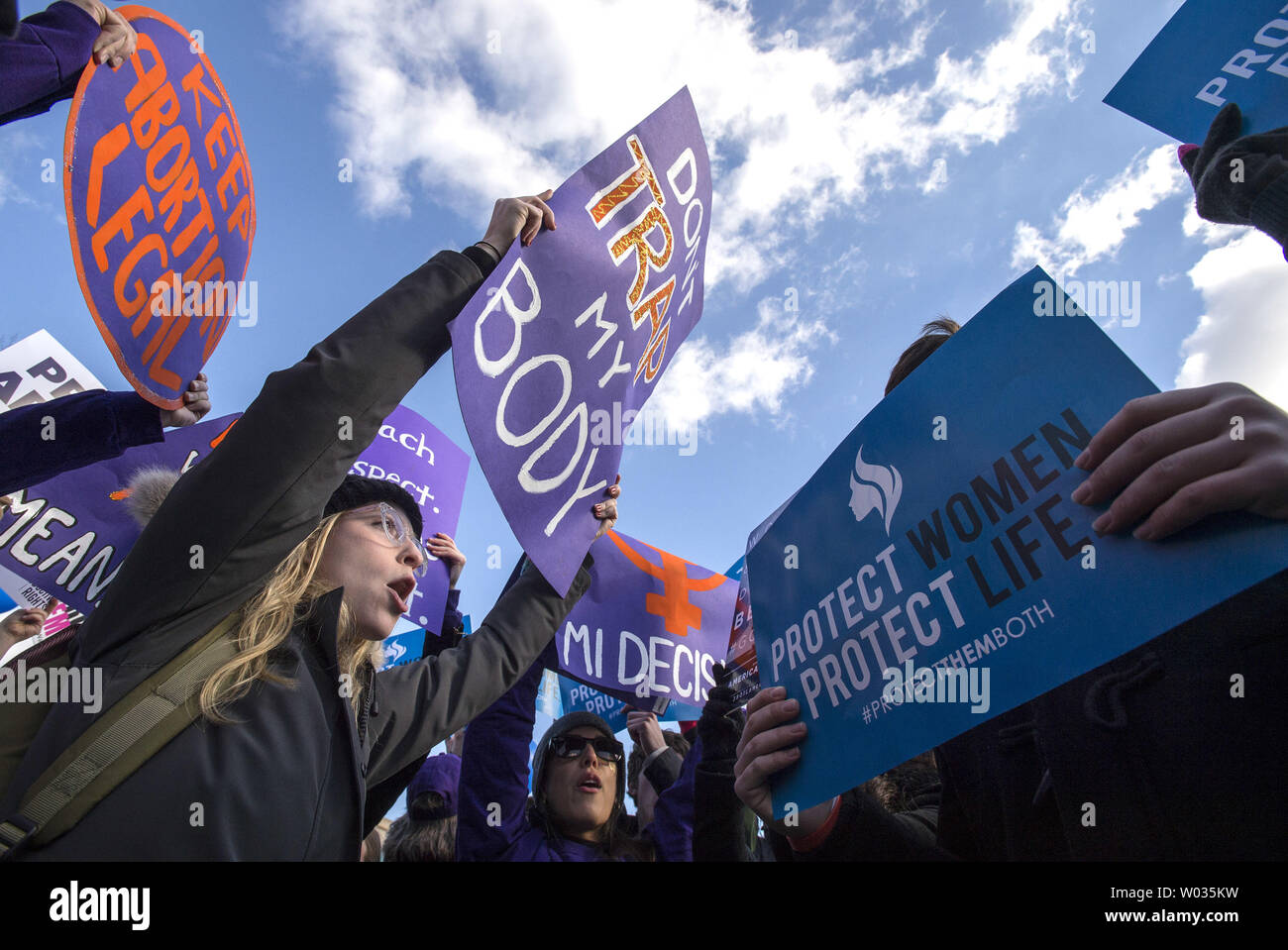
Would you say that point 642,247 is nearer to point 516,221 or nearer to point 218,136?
point 516,221

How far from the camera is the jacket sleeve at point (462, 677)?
1.91 m

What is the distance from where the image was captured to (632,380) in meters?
2.35

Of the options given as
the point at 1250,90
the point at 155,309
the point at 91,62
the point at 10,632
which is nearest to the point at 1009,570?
the point at 1250,90

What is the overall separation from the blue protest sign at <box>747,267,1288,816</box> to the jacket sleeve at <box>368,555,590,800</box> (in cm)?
88

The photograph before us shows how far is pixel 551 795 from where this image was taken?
3.73m

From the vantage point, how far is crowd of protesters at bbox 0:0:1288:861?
108 centimetres

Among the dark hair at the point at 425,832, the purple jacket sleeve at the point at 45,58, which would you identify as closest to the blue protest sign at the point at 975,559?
the purple jacket sleeve at the point at 45,58

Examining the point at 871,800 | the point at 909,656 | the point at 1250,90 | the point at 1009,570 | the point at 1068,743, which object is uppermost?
the point at 1250,90

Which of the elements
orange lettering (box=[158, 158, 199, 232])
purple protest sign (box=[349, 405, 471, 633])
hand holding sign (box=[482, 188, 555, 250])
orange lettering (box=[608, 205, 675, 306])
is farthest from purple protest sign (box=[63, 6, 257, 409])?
orange lettering (box=[608, 205, 675, 306])

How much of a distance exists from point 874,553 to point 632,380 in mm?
1074

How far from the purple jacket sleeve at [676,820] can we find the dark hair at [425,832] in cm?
141

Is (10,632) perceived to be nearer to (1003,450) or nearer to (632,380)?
(632,380)

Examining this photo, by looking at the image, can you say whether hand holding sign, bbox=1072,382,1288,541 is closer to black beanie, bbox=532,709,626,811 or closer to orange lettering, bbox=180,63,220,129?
black beanie, bbox=532,709,626,811

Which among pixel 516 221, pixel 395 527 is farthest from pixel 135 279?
pixel 516 221
